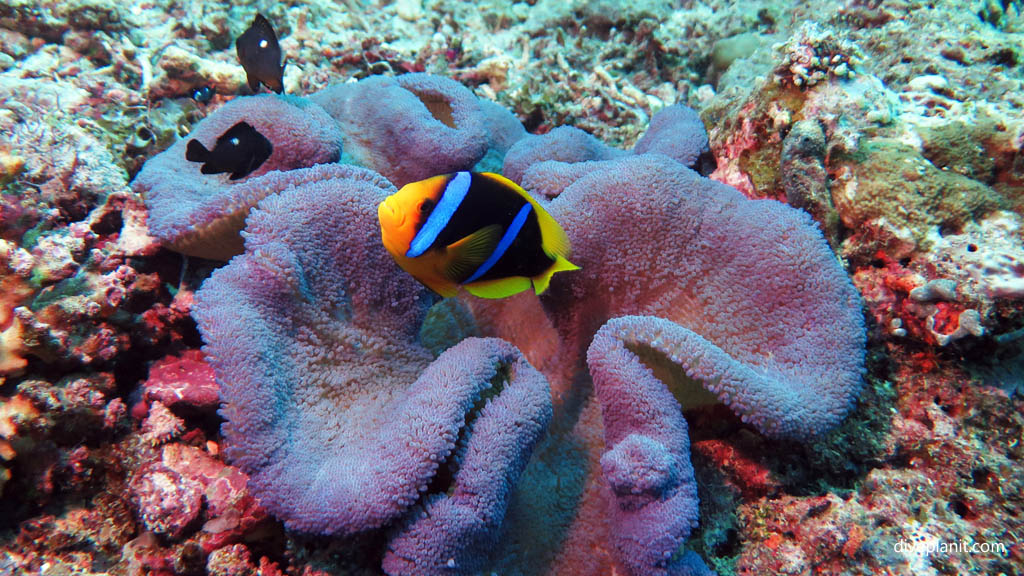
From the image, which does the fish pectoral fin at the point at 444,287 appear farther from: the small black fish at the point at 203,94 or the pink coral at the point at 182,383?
the small black fish at the point at 203,94

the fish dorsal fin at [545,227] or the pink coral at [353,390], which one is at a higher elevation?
the fish dorsal fin at [545,227]

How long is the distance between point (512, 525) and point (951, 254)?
183 centimetres

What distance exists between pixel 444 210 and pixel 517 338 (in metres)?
1.06

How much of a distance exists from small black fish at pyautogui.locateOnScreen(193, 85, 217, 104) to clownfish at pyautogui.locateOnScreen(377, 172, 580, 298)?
2738mm

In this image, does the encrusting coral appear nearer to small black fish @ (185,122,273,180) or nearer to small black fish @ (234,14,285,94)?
small black fish @ (185,122,273,180)

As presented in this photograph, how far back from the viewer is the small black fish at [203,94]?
3.09 meters

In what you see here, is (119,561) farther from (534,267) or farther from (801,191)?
(801,191)

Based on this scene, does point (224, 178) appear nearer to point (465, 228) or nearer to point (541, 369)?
point (465, 228)

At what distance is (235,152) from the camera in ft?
6.23

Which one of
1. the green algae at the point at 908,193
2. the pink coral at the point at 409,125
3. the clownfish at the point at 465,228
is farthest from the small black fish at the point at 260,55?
the green algae at the point at 908,193

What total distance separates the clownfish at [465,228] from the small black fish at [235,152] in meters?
1.10

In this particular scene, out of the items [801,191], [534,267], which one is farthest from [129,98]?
[801,191]

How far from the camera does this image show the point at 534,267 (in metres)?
1.25

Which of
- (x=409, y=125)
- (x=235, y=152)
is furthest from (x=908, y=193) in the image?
(x=235, y=152)
